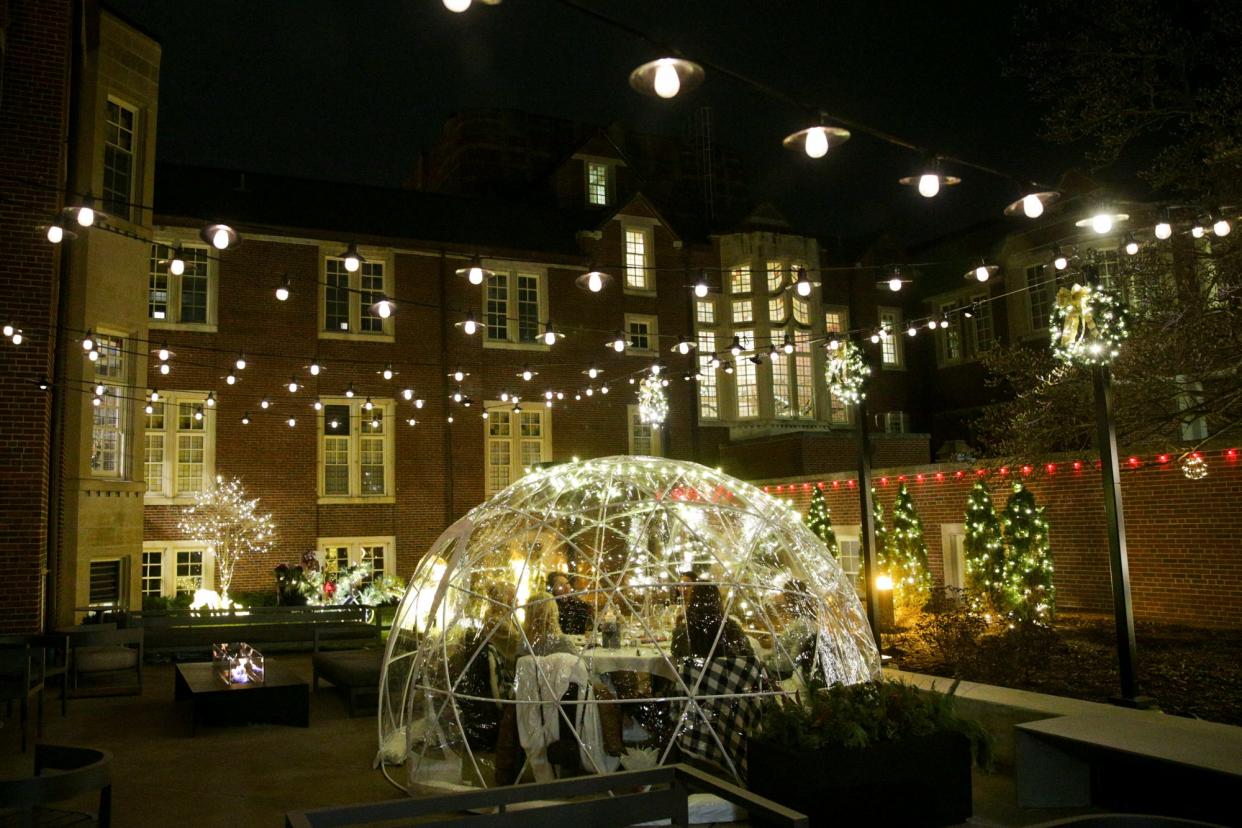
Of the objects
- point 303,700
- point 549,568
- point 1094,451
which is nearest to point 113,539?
point 303,700

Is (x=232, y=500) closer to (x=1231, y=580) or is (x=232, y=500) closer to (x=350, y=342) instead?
(x=350, y=342)

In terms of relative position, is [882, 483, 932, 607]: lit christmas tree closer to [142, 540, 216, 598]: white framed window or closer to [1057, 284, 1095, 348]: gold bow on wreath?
[1057, 284, 1095, 348]: gold bow on wreath

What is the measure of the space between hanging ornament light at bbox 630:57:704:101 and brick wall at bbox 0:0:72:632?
10858 millimetres

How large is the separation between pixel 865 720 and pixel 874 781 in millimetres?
384

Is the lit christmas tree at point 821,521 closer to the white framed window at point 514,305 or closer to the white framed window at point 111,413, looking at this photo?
the white framed window at point 514,305

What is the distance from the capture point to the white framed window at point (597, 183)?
99.9 feet

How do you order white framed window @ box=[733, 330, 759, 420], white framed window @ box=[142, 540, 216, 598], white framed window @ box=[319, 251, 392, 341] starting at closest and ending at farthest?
1. white framed window @ box=[142, 540, 216, 598]
2. white framed window @ box=[319, 251, 392, 341]
3. white framed window @ box=[733, 330, 759, 420]

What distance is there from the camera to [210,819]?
764cm

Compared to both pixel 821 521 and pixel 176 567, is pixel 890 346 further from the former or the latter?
pixel 176 567

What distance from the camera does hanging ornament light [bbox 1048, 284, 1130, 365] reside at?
360 inches

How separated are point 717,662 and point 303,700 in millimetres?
5756

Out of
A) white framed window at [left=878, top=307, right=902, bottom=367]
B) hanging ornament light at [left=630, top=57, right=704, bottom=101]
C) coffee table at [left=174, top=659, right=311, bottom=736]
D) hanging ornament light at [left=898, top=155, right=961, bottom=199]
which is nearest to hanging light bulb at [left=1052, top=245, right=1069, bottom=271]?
hanging ornament light at [left=898, top=155, right=961, bottom=199]

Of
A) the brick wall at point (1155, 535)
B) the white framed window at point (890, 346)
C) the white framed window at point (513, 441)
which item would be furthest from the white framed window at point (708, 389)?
the brick wall at point (1155, 535)

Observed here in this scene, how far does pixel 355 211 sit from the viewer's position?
25938mm
